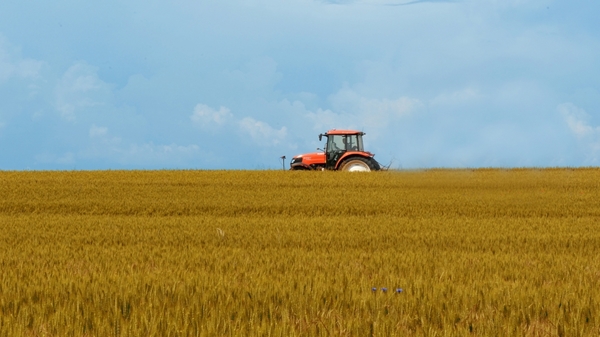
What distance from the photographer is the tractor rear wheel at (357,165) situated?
2311 centimetres

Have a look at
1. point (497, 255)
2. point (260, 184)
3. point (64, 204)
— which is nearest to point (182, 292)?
point (497, 255)

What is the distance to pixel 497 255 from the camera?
7422 millimetres

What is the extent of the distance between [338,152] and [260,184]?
4.41 meters

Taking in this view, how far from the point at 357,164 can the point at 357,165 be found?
41mm

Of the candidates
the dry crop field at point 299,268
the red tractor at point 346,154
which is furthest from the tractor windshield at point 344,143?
the dry crop field at point 299,268

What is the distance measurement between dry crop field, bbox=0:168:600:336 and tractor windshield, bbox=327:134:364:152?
274 inches

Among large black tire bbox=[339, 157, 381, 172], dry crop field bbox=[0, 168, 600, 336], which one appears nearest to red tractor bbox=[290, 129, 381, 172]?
large black tire bbox=[339, 157, 381, 172]

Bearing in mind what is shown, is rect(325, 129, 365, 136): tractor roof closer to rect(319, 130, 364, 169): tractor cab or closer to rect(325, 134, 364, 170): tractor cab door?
rect(319, 130, 364, 169): tractor cab

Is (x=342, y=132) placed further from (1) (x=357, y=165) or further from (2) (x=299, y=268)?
(2) (x=299, y=268)

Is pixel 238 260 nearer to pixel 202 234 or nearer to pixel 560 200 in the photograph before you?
pixel 202 234

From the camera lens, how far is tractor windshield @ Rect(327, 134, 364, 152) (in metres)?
22.7

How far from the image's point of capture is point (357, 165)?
23359 mm

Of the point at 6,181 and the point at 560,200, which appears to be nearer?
the point at 560,200

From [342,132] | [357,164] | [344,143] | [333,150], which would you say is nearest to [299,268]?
[342,132]
